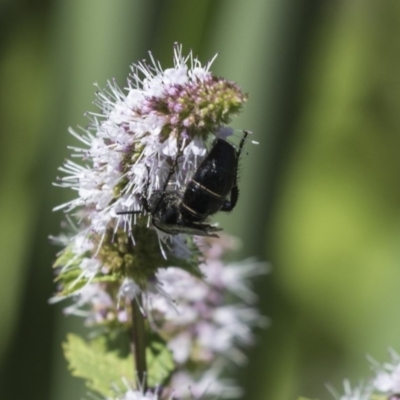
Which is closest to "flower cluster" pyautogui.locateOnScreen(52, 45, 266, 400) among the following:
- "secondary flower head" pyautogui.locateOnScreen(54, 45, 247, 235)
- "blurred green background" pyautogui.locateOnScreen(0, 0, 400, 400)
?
"secondary flower head" pyautogui.locateOnScreen(54, 45, 247, 235)

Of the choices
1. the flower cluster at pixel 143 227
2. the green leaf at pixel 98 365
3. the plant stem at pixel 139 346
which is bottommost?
the green leaf at pixel 98 365

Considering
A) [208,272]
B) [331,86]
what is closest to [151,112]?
[208,272]

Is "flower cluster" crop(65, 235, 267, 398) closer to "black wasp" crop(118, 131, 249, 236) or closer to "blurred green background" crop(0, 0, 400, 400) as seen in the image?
"black wasp" crop(118, 131, 249, 236)

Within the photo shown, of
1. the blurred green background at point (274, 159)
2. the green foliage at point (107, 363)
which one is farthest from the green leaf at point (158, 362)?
the blurred green background at point (274, 159)

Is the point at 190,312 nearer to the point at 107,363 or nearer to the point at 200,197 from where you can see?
the point at 107,363

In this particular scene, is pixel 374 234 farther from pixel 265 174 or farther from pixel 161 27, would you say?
pixel 161 27

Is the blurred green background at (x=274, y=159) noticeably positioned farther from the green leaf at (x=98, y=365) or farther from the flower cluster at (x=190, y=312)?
the green leaf at (x=98, y=365)
